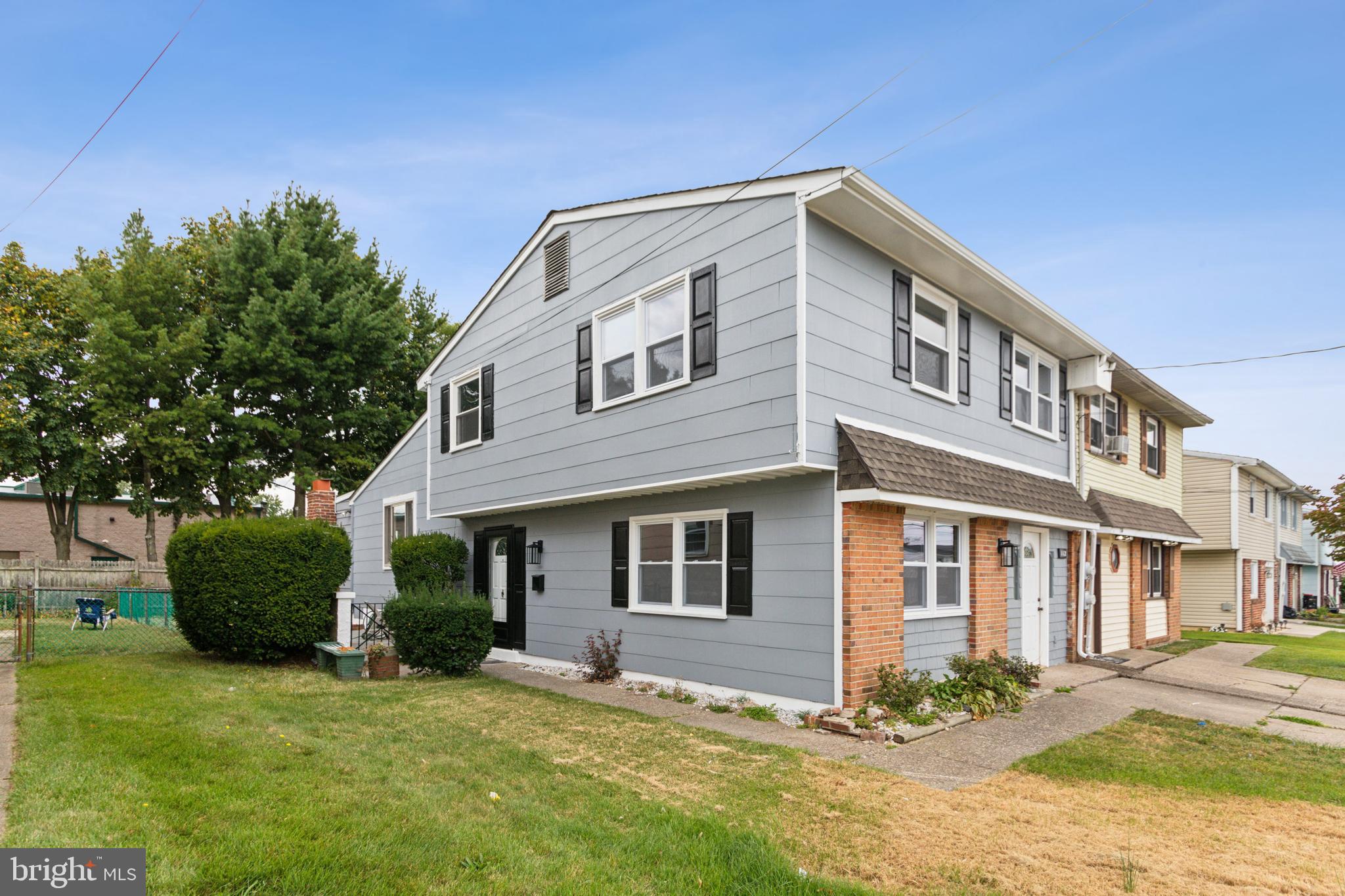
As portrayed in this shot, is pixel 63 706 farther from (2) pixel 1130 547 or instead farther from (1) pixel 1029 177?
(2) pixel 1130 547

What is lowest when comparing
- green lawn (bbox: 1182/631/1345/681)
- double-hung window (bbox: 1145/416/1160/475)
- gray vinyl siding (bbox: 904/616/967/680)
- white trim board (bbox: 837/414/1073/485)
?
green lawn (bbox: 1182/631/1345/681)

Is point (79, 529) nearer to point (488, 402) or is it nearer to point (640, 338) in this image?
point (488, 402)

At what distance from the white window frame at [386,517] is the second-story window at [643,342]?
7325mm

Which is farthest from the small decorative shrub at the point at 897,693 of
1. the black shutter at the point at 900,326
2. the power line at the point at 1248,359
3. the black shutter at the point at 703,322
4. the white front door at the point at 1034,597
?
the power line at the point at 1248,359

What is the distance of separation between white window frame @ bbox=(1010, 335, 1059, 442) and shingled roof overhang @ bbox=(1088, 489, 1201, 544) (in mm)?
1656

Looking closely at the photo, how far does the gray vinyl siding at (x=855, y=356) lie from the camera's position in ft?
27.4

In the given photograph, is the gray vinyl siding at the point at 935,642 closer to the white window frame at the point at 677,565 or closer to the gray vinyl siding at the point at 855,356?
the white window frame at the point at 677,565

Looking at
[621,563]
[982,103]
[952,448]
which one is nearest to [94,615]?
[621,563]

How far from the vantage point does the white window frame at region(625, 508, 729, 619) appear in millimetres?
9477

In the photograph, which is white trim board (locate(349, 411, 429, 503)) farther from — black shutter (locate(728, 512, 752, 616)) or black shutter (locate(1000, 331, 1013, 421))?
black shutter (locate(1000, 331, 1013, 421))

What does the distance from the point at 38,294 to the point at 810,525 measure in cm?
2596

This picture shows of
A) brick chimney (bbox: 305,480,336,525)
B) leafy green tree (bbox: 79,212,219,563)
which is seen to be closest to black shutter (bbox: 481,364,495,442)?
brick chimney (bbox: 305,480,336,525)

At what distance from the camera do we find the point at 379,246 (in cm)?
2652

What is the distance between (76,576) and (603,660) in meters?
17.4
